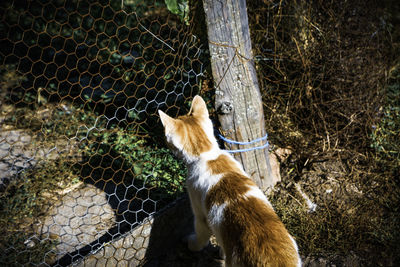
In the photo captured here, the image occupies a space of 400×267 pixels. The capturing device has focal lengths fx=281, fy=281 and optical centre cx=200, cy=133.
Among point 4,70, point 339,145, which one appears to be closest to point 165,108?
point 339,145

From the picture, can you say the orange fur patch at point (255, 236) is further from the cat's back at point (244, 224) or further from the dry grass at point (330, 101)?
the dry grass at point (330, 101)

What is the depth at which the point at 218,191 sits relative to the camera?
60.6 inches

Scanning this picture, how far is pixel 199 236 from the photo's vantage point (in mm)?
1880

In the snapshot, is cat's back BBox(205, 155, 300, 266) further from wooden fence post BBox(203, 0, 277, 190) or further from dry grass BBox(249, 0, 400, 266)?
dry grass BBox(249, 0, 400, 266)

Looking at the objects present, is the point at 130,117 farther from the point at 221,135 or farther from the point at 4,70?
the point at 4,70

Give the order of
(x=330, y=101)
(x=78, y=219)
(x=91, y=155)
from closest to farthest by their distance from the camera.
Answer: (x=78, y=219) → (x=91, y=155) → (x=330, y=101)

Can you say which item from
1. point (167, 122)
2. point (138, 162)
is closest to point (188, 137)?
point (167, 122)

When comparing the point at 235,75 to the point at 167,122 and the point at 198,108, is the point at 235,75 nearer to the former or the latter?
the point at 198,108


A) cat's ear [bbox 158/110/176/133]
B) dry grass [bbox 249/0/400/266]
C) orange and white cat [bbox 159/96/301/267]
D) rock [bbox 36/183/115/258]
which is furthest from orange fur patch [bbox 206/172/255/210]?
rock [bbox 36/183/115/258]

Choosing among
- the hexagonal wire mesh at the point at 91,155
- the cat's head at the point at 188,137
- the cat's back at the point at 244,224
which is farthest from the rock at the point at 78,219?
the cat's back at the point at 244,224

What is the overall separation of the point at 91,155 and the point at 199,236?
1.14m

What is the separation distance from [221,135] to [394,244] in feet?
4.57

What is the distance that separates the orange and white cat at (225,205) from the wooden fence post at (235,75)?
19 cm

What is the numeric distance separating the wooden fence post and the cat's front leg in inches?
21.6
